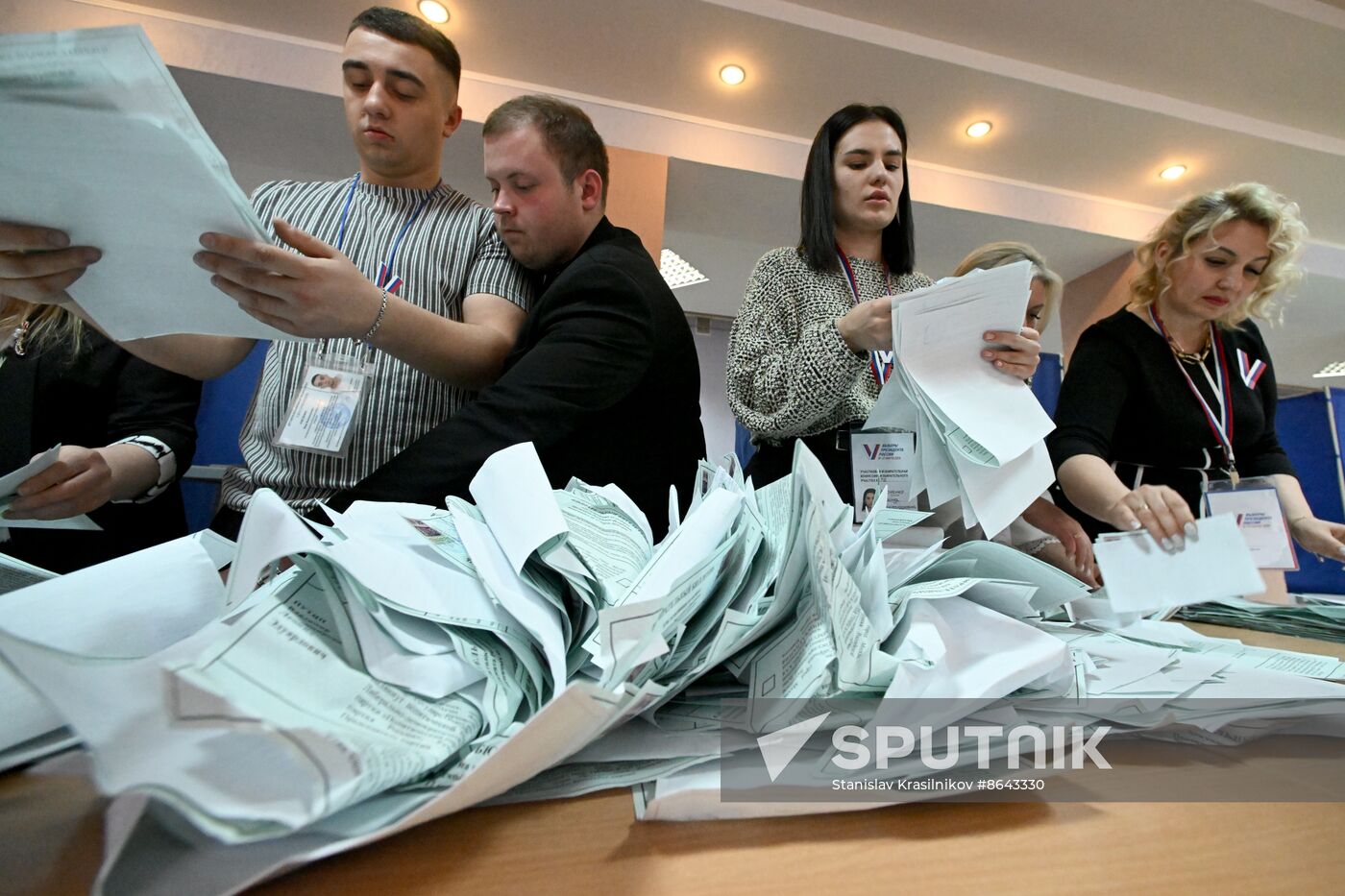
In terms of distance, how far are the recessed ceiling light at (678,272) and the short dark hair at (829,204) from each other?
2.53m

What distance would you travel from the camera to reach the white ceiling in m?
2.15

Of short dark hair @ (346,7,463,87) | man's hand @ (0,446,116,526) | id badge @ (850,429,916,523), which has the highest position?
short dark hair @ (346,7,463,87)

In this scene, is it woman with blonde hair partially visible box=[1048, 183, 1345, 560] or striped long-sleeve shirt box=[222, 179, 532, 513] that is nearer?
striped long-sleeve shirt box=[222, 179, 532, 513]

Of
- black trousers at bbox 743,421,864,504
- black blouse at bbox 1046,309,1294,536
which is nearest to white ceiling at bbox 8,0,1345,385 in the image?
black blouse at bbox 1046,309,1294,536

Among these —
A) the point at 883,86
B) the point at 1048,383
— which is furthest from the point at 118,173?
the point at 883,86

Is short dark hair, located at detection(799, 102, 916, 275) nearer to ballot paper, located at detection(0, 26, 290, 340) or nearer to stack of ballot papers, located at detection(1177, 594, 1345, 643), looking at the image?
stack of ballot papers, located at detection(1177, 594, 1345, 643)

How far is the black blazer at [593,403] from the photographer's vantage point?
0.54m

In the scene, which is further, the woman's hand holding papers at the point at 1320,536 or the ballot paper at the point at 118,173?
the woman's hand holding papers at the point at 1320,536

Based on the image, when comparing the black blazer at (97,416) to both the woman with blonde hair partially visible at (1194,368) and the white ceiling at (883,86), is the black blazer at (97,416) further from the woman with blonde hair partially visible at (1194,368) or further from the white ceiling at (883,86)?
the white ceiling at (883,86)

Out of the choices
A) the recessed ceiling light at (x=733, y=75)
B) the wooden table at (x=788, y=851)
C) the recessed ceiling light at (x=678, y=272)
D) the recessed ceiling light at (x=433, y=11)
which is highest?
the recessed ceiling light at (x=733, y=75)

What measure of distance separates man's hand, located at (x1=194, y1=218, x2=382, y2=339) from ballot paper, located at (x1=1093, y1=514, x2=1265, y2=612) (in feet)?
1.96

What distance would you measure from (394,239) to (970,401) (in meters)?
0.72

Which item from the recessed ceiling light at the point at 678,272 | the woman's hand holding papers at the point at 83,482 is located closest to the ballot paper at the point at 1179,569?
the woman's hand holding papers at the point at 83,482

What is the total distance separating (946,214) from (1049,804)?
334 centimetres
